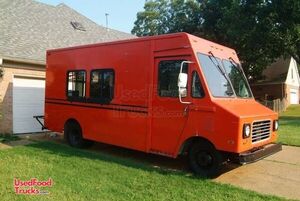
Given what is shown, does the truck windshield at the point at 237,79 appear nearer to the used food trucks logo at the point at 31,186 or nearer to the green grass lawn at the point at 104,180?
the green grass lawn at the point at 104,180

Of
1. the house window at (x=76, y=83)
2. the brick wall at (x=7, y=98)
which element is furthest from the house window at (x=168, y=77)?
the brick wall at (x=7, y=98)

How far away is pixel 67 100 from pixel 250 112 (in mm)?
6037

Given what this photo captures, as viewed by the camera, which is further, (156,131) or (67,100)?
(67,100)

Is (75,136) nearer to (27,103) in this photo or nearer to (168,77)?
(27,103)

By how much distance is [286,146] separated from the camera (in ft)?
42.1

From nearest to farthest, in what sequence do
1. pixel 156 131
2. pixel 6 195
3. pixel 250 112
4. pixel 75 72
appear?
pixel 6 195, pixel 250 112, pixel 156 131, pixel 75 72

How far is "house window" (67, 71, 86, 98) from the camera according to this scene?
1132 cm

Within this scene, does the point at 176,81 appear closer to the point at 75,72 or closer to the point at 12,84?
the point at 75,72

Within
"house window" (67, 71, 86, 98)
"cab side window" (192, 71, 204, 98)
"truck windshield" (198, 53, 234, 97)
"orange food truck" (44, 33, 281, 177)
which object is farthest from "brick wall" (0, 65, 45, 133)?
"truck windshield" (198, 53, 234, 97)

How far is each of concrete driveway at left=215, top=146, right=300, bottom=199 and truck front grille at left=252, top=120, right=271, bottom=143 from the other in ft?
2.79

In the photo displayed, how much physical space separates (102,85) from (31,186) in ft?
13.3

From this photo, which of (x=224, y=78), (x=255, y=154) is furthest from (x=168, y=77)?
(x=255, y=154)

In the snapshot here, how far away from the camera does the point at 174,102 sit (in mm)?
8711

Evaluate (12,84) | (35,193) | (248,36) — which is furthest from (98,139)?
(248,36)
